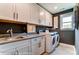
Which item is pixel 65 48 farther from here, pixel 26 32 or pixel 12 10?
pixel 12 10

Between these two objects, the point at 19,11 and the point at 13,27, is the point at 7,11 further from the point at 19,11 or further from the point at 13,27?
the point at 13,27

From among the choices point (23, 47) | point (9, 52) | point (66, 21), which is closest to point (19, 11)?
point (23, 47)

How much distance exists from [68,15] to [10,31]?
5.89 feet

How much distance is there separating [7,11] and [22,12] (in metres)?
0.43

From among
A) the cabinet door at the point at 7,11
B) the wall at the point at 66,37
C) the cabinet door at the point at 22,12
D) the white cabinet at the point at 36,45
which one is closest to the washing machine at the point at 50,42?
the wall at the point at 66,37

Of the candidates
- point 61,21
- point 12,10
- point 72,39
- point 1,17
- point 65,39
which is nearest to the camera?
point 1,17

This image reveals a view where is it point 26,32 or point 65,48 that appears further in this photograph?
point 65,48

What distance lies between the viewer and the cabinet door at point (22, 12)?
1639 millimetres

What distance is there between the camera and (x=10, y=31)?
1.65 meters

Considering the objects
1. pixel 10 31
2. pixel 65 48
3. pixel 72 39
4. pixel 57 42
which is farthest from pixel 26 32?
pixel 72 39

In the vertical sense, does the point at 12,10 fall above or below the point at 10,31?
above

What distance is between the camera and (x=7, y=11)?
139 cm

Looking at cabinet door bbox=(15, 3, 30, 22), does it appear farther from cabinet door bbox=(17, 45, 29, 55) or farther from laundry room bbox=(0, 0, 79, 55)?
cabinet door bbox=(17, 45, 29, 55)

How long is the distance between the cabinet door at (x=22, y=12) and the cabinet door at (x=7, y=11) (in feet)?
0.50
